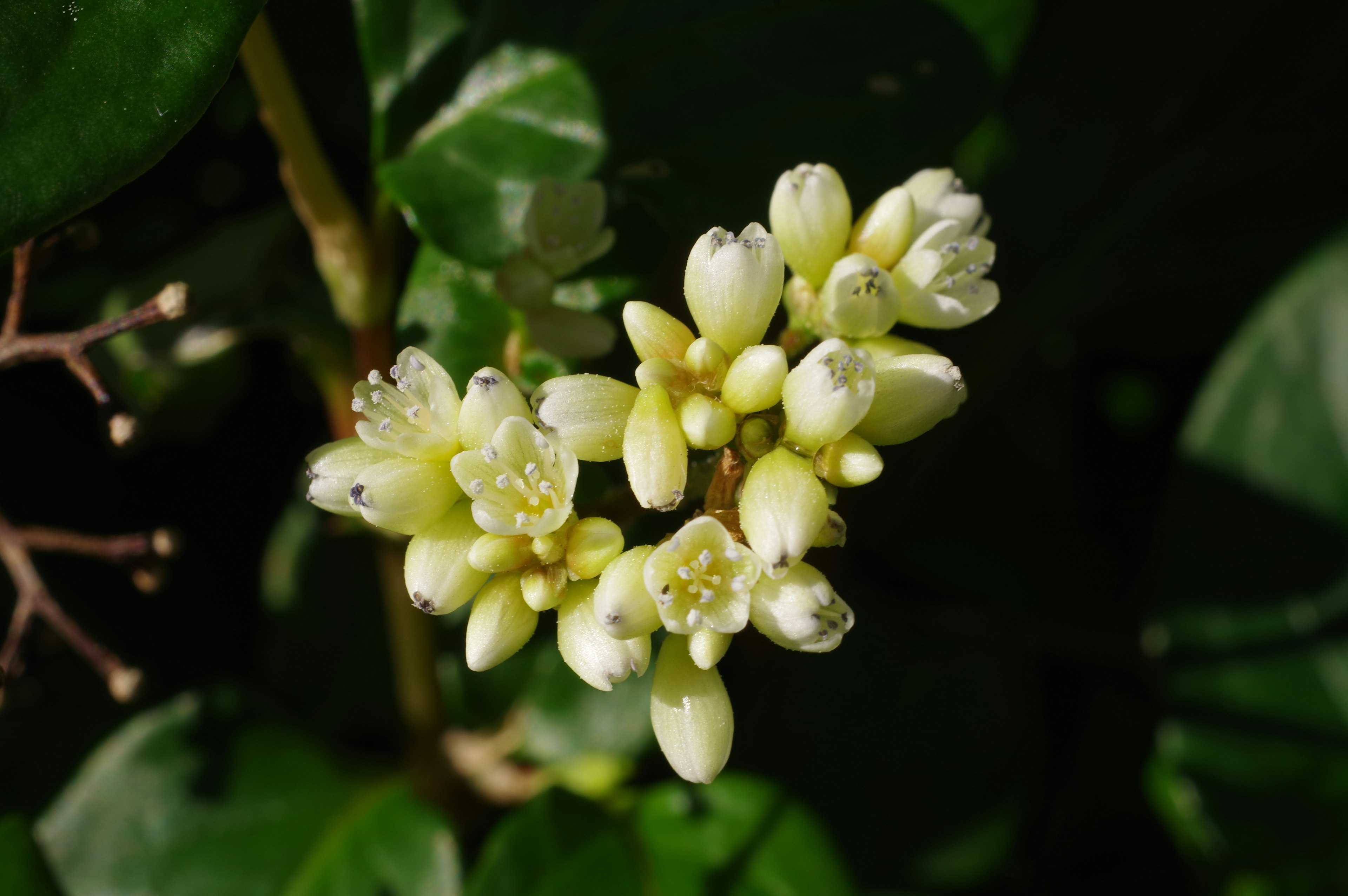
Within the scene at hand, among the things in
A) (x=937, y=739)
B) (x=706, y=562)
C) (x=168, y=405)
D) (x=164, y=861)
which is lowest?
(x=937, y=739)

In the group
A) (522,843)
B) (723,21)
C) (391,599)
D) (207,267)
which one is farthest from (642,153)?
(522,843)

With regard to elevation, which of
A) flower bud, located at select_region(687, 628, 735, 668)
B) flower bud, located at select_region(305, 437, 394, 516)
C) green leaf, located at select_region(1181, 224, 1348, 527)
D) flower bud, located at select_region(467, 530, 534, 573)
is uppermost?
flower bud, located at select_region(305, 437, 394, 516)

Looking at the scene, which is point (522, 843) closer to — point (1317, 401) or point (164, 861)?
point (164, 861)

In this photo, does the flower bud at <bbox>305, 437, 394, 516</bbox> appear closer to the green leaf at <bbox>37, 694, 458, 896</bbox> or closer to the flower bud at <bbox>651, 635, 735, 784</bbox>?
the flower bud at <bbox>651, 635, 735, 784</bbox>

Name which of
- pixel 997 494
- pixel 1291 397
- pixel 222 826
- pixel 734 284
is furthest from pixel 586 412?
pixel 1291 397

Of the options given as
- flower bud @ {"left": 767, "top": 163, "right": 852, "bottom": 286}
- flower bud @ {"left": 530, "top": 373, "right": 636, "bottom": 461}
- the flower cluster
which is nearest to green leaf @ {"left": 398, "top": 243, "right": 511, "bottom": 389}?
the flower cluster

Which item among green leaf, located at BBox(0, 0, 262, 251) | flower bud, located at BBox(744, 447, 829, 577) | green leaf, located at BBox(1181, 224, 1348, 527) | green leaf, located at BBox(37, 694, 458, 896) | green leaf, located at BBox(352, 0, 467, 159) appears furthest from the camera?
green leaf, located at BBox(1181, 224, 1348, 527)

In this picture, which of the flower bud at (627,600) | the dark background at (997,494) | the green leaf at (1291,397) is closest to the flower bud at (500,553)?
the flower bud at (627,600)
